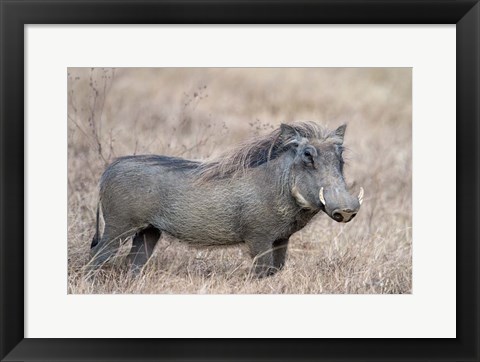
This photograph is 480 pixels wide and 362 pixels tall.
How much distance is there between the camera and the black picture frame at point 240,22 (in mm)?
4844

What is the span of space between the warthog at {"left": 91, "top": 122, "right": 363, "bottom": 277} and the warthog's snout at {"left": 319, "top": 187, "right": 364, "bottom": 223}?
0.59 ft

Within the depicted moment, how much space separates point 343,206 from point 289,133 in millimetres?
661

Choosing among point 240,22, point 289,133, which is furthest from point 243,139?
point 240,22

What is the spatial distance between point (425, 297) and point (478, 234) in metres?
0.45

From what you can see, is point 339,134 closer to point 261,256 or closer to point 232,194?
point 232,194

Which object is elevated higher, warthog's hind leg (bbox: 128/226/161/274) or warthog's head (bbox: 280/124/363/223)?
warthog's head (bbox: 280/124/363/223)

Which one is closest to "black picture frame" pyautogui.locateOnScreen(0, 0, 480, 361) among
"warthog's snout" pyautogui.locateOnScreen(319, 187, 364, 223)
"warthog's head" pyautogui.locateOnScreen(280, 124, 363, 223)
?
"warthog's snout" pyautogui.locateOnScreen(319, 187, 364, 223)

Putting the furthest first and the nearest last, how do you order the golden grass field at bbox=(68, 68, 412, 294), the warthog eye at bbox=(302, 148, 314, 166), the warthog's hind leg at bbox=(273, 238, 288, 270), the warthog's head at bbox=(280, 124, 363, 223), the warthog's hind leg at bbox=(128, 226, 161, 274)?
1. the warthog's hind leg at bbox=(128, 226, 161, 274)
2. the warthog's hind leg at bbox=(273, 238, 288, 270)
3. the golden grass field at bbox=(68, 68, 412, 294)
4. the warthog eye at bbox=(302, 148, 314, 166)
5. the warthog's head at bbox=(280, 124, 363, 223)

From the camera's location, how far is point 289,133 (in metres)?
5.64

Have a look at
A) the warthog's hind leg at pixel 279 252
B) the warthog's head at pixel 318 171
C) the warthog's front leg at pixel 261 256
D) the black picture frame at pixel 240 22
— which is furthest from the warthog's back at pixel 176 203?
the black picture frame at pixel 240 22

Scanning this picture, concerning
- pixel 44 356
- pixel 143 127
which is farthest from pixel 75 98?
pixel 44 356

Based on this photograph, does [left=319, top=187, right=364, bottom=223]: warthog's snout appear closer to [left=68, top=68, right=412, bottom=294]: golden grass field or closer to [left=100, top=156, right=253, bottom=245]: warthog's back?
[left=68, top=68, right=412, bottom=294]: golden grass field

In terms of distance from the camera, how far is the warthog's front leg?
5.62m

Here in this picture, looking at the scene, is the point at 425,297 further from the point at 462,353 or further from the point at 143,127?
the point at 143,127
